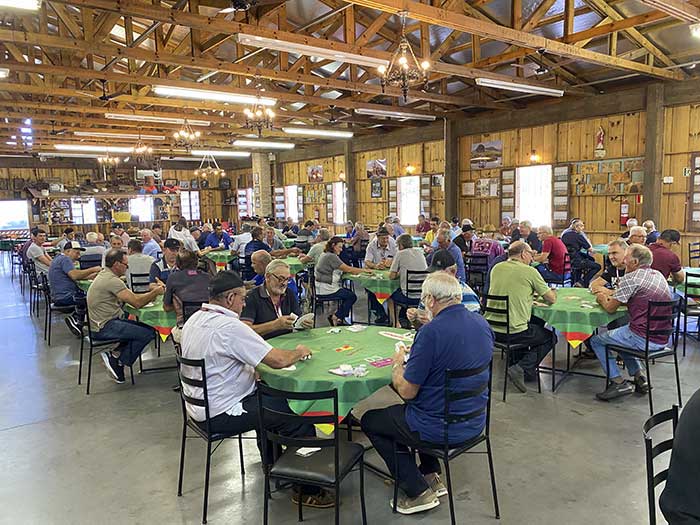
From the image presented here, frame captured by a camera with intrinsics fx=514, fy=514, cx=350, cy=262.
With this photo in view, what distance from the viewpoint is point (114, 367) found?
5.23m

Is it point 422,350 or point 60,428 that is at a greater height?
point 422,350

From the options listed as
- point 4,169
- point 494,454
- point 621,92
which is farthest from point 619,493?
point 4,169

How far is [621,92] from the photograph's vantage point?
34.7ft

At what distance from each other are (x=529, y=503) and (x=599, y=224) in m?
9.68

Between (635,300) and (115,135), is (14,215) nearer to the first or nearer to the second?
(115,135)

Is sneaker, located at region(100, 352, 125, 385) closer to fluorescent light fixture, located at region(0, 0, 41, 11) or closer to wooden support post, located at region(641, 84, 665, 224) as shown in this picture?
fluorescent light fixture, located at region(0, 0, 41, 11)

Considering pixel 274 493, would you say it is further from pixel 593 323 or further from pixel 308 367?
pixel 593 323

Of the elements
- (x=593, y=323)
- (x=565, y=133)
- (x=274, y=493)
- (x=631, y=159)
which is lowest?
(x=274, y=493)

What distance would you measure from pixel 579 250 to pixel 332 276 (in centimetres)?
480

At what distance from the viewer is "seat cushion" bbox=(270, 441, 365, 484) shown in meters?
2.50

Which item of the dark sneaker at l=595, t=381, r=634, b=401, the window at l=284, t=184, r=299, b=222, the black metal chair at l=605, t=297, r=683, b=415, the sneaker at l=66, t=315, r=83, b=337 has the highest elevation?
the window at l=284, t=184, r=299, b=222

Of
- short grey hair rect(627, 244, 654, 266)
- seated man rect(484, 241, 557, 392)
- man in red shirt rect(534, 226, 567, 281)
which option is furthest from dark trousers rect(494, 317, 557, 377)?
man in red shirt rect(534, 226, 567, 281)

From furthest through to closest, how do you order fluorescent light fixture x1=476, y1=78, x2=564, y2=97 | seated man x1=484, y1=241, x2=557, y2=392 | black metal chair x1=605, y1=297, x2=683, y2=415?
fluorescent light fixture x1=476, y1=78, x2=564, y2=97, seated man x1=484, y1=241, x2=557, y2=392, black metal chair x1=605, y1=297, x2=683, y2=415

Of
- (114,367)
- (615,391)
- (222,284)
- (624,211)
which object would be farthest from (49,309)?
(624,211)
